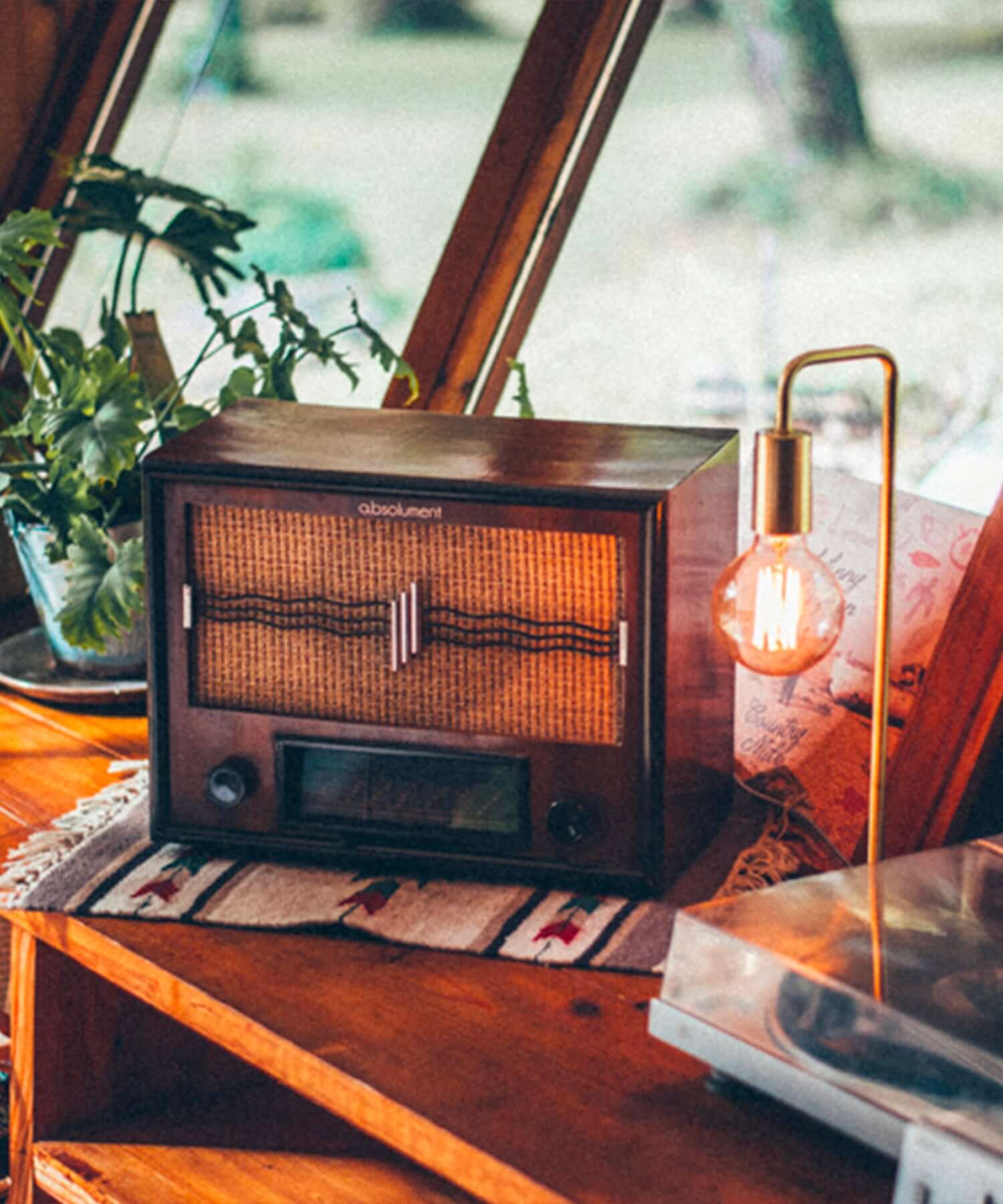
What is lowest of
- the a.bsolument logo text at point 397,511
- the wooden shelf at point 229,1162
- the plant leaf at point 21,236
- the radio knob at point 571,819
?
the wooden shelf at point 229,1162

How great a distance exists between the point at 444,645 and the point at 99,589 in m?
0.48

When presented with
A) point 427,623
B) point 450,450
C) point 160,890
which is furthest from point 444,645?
point 160,890

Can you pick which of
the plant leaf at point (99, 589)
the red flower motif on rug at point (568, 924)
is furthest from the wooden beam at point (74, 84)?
the red flower motif on rug at point (568, 924)

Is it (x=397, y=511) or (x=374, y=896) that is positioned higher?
(x=397, y=511)

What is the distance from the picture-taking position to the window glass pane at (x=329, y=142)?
1941 mm

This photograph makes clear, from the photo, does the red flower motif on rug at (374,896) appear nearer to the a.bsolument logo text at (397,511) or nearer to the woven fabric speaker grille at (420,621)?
the woven fabric speaker grille at (420,621)

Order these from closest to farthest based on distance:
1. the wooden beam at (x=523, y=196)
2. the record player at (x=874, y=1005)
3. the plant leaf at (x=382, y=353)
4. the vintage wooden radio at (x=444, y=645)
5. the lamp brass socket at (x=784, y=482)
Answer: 1. the record player at (x=874, y=1005)
2. the lamp brass socket at (x=784, y=482)
3. the vintage wooden radio at (x=444, y=645)
4. the plant leaf at (x=382, y=353)
5. the wooden beam at (x=523, y=196)

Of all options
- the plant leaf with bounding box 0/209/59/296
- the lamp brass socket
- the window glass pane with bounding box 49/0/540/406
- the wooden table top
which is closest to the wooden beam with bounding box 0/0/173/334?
the window glass pane with bounding box 49/0/540/406

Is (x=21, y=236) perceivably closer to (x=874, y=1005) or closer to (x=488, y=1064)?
(x=488, y=1064)

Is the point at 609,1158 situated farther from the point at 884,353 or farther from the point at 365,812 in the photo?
the point at 884,353

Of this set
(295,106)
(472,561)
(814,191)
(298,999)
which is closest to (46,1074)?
(298,999)

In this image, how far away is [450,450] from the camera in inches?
48.2

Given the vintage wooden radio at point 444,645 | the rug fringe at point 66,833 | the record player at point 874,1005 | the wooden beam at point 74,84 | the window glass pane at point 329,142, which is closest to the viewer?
the record player at point 874,1005

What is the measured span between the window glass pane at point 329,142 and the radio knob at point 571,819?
86 cm
